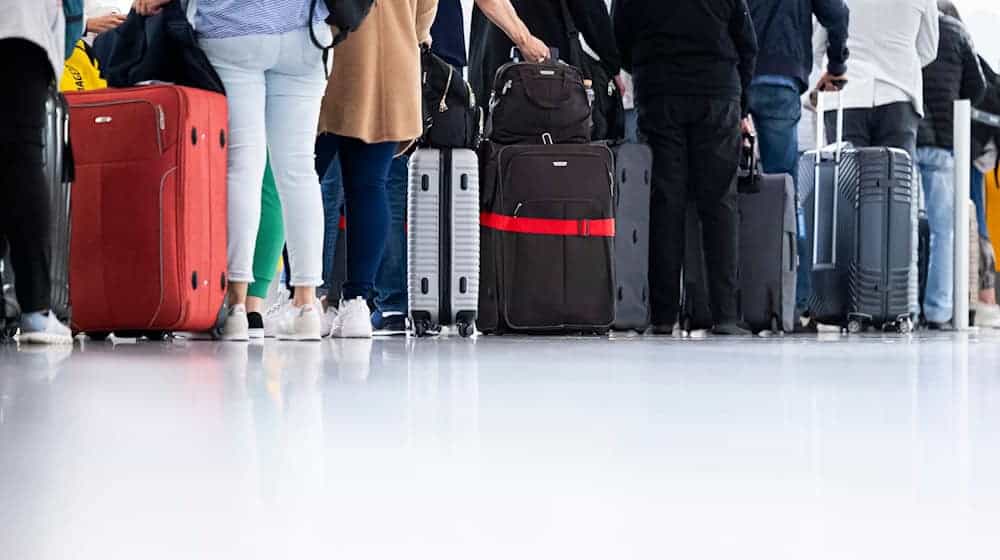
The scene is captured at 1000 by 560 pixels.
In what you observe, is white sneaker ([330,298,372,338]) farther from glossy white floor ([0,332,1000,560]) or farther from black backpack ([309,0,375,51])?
glossy white floor ([0,332,1000,560])

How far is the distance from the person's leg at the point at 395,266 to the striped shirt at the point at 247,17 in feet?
4.02

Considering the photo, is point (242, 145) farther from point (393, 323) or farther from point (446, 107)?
point (393, 323)

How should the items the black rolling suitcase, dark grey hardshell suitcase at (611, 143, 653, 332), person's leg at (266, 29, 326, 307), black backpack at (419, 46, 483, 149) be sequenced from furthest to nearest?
dark grey hardshell suitcase at (611, 143, 653, 332) → the black rolling suitcase → black backpack at (419, 46, 483, 149) → person's leg at (266, 29, 326, 307)

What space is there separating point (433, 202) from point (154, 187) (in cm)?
117

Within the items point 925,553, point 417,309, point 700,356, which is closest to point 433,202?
point 417,309

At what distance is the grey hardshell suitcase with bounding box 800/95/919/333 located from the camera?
500cm

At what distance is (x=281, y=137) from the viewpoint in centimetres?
297

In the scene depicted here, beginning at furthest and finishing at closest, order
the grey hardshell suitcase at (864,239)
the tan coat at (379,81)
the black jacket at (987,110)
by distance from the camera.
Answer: the black jacket at (987,110)
the grey hardshell suitcase at (864,239)
the tan coat at (379,81)

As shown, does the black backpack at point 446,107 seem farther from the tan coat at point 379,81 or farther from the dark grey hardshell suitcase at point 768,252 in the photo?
the dark grey hardshell suitcase at point 768,252

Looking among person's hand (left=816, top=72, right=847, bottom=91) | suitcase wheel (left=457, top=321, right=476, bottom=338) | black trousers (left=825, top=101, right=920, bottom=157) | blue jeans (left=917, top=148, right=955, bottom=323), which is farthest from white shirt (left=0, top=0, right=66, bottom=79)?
blue jeans (left=917, top=148, right=955, bottom=323)

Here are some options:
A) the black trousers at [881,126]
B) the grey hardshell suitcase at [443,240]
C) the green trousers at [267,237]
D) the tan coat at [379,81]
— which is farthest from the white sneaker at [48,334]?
the black trousers at [881,126]

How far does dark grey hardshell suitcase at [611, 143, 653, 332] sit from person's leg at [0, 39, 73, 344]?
6.83 feet

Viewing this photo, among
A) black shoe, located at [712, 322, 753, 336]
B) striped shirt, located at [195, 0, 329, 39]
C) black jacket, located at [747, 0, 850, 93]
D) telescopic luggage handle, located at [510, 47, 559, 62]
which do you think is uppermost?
black jacket, located at [747, 0, 850, 93]

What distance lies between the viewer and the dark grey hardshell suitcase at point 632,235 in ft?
13.9
